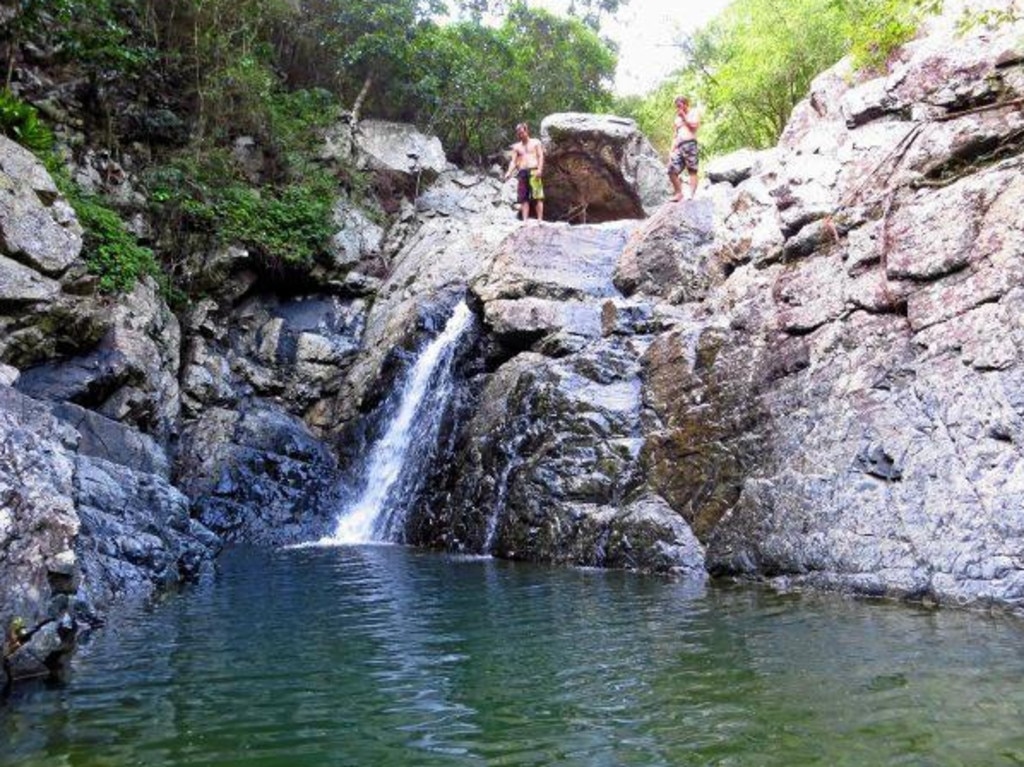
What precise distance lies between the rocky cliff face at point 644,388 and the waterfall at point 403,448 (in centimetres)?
55

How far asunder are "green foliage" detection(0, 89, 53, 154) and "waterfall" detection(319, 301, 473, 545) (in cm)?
782

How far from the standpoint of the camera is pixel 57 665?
5.28 m

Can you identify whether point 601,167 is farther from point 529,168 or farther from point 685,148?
point 685,148

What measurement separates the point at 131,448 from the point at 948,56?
13.1 metres

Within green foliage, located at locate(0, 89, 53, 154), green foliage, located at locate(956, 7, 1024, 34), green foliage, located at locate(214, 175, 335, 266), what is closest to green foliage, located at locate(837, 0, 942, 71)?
green foliage, located at locate(956, 7, 1024, 34)

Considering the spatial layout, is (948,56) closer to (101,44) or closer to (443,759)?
(443,759)

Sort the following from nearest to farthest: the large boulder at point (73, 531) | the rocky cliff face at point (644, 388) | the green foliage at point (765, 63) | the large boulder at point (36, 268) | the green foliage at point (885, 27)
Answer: the large boulder at point (73, 531) < the rocky cliff face at point (644, 388) < the green foliage at point (885, 27) < the large boulder at point (36, 268) < the green foliage at point (765, 63)

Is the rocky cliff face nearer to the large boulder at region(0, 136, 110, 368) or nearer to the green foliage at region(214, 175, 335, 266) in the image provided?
the large boulder at region(0, 136, 110, 368)

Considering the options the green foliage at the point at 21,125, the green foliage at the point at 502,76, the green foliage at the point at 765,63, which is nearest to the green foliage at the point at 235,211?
the green foliage at the point at 21,125

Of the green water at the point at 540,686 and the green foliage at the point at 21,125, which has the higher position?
the green foliage at the point at 21,125

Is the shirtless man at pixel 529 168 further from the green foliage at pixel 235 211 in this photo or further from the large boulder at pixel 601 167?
the green foliage at pixel 235 211

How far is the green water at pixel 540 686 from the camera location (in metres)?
3.79

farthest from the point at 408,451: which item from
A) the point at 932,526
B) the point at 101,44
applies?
the point at 101,44

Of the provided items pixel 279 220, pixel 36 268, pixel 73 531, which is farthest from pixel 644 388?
pixel 279 220
